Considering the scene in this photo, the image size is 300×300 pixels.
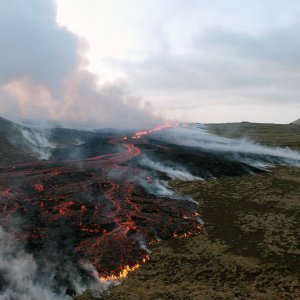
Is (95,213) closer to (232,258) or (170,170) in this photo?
(232,258)

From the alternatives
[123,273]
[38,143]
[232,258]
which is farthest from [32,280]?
[38,143]

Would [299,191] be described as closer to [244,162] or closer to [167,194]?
[167,194]

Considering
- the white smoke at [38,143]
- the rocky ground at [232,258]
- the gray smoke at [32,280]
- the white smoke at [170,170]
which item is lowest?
the gray smoke at [32,280]

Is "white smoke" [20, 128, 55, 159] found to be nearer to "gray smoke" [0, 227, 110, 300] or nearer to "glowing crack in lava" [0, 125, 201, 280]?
"glowing crack in lava" [0, 125, 201, 280]

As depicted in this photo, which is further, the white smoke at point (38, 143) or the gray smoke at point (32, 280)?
the white smoke at point (38, 143)

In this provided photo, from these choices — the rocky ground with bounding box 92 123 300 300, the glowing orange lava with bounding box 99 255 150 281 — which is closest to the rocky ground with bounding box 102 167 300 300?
the rocky ground with bounding box 92 123 300 300

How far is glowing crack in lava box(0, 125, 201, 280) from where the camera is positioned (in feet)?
52.2

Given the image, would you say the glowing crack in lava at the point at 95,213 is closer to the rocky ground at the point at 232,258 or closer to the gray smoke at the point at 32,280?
the gray smoke at the point at 32,280

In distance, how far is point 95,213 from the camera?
2059cm

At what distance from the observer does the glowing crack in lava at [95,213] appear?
1591 cm

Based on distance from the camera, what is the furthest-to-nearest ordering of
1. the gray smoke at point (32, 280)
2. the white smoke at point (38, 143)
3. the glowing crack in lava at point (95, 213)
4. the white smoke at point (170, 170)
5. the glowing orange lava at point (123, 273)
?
1. the white smoke at point (38, 143)
2. the white smoke at point (170, 170)
3. the glowing crack in lava at point (95, 213)
4. the glowing orange lava at point (123, 273)
5. the gray smoke at point (32, 280)

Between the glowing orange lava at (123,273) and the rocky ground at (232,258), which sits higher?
the rocky ground at (232,258)

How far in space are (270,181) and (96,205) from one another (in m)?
14.4

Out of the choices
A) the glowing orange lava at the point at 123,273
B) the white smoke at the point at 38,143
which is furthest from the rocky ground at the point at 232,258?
the white smoke at the point at 38,143
